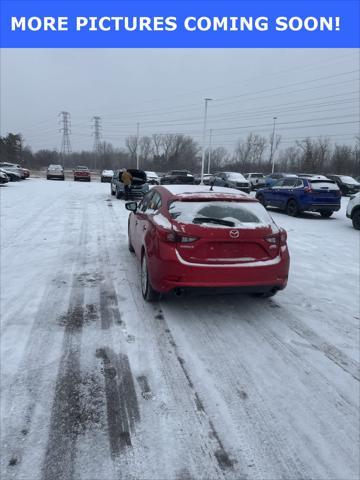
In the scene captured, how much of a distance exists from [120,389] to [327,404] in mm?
Answer: 1698

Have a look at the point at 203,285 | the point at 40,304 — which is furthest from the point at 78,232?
the point at 203,285

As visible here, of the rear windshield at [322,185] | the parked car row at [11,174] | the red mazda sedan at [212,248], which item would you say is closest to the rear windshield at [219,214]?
the red mazda sedan at [212,248]

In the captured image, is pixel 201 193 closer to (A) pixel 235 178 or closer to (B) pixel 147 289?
(B) pixel 147 289

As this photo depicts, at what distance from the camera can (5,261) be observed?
22.8 feet

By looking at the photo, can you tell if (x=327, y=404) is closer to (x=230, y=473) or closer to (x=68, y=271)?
(x=230, y=473)

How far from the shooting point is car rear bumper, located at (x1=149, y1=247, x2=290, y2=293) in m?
4.41

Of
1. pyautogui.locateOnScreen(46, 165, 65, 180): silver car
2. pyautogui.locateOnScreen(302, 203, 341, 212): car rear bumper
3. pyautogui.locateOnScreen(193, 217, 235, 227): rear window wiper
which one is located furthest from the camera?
pyautogui.locateOnScreen(46, 165, 65, 180): silver car

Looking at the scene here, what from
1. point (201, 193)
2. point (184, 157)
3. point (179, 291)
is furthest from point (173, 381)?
Answer: point (184, 157)

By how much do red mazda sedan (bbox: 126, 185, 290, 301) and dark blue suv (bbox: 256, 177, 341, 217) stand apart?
10263mm

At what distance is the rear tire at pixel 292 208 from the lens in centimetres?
1500

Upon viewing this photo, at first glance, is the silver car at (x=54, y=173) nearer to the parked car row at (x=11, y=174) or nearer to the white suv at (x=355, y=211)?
the parked car row at (x=11, y=174)

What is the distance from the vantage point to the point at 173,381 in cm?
331

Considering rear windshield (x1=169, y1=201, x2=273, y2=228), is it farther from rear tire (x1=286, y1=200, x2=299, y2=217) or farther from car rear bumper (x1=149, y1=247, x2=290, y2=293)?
rear tire (x1=286, y1=200, x2=299, y2=217)

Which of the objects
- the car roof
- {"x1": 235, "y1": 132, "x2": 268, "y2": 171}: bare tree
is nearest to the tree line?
{"x1": 235, "y1": 132, "x2": 268, "y2": 171}: bare tree
